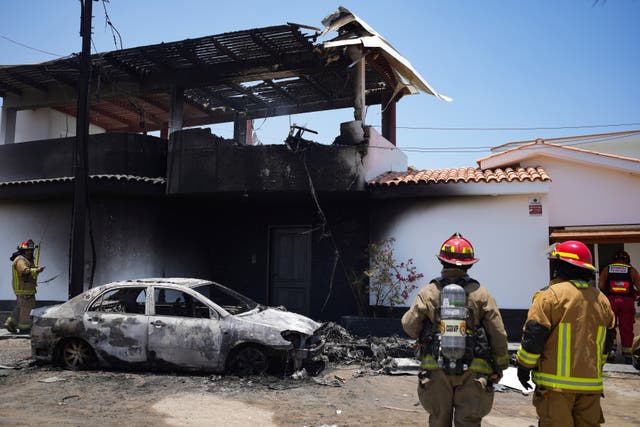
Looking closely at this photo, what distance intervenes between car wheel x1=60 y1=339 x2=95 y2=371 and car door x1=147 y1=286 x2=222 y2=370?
103 centimetres

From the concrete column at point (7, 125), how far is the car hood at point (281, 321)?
35.8 feet

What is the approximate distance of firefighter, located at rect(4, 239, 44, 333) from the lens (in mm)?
10594

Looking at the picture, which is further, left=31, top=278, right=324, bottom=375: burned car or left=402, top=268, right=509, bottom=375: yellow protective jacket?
left=31, top=278, right=324, bottom=375: burned car

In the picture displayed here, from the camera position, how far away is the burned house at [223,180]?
10844 millimetres

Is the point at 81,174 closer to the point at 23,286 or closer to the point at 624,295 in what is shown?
the point at 23,286

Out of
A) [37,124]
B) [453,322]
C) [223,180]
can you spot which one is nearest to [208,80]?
[223,180]

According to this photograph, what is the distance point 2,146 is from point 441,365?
1345 cm

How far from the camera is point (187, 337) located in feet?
23.8

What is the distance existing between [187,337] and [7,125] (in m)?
10.9

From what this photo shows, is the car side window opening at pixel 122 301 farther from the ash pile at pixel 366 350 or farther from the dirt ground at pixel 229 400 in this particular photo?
the ash pile at pixel 366 350

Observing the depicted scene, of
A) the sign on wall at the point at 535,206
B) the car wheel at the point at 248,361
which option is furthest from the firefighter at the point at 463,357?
the sign on wall at the point at 535,206

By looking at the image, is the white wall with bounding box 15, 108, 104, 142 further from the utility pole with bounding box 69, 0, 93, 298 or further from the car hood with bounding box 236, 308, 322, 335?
the car hood with bounding box 236, 308, 322, 335

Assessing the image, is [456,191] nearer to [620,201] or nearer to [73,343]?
[620,201]

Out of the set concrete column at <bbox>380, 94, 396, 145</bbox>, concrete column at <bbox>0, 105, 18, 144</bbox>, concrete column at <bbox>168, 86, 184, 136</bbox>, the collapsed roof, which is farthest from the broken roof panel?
concrete column at <bbox>0, 105, 18, 144</bbox>
